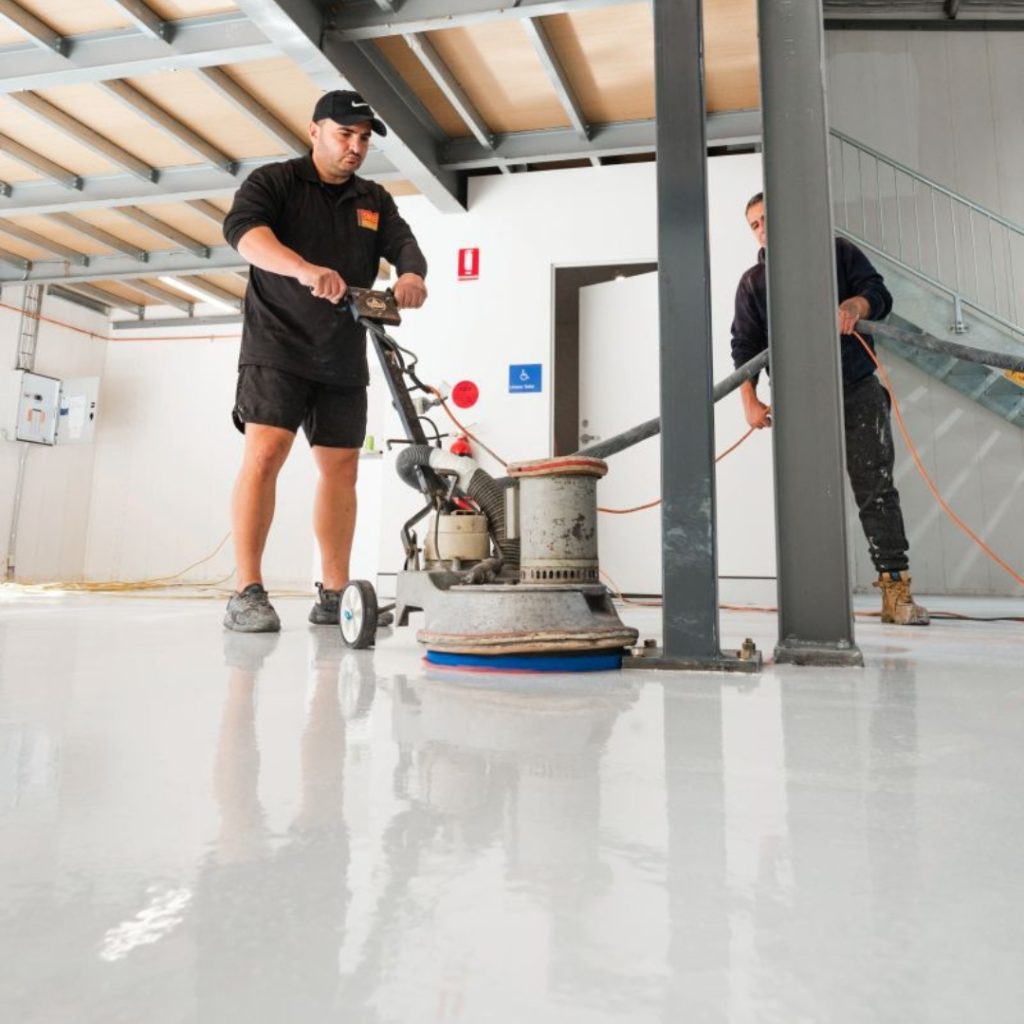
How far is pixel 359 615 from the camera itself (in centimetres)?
192

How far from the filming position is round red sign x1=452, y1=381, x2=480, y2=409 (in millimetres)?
5516

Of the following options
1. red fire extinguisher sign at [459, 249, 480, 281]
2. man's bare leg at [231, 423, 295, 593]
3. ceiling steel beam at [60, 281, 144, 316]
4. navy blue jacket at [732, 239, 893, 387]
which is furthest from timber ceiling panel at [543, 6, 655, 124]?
ceiling steel beam at [60, 281, 144, 316]

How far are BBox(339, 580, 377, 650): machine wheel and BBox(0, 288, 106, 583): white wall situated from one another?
24.8ft

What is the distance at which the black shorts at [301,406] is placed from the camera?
8.16 ft

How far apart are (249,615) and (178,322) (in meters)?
7.71

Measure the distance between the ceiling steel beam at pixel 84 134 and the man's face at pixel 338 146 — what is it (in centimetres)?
361

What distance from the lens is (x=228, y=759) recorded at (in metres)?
0.84

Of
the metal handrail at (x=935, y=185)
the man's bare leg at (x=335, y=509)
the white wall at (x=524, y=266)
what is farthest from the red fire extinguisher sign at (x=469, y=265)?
the metal handrail at (x=935, y=185)

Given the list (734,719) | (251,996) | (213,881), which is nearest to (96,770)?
(213,881)

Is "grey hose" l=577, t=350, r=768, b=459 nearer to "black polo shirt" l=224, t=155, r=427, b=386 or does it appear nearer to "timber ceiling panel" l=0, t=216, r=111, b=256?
"black polo shirt" l=224, t=155, r=427, b=386

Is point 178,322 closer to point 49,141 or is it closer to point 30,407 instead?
point 30,407

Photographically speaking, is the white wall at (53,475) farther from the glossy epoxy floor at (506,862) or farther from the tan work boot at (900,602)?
the glossy epoxy floor at (506,862)

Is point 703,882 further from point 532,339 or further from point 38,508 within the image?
point 38,508

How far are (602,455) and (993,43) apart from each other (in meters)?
7.82
